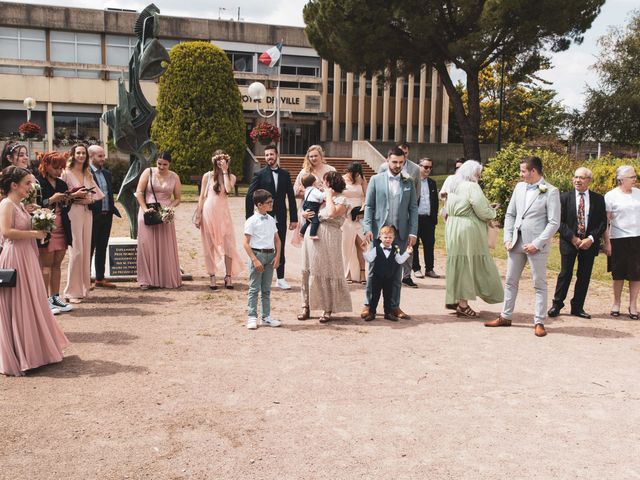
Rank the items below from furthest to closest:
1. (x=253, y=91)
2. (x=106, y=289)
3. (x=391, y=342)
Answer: (x=253, y=91) < (x=106, y=289) < (x=391, y=342)

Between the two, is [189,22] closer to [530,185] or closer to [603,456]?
[530,185]

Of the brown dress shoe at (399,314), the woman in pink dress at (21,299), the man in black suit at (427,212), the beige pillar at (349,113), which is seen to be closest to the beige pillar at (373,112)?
the beige pillar at (349,113)

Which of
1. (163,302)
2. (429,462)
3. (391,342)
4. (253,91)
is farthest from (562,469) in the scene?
(253,91)

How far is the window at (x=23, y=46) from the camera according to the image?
40.3 m

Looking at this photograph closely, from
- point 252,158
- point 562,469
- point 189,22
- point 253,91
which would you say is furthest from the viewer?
point 189,22

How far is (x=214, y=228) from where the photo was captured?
10.3 metres

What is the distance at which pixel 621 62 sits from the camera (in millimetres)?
40219

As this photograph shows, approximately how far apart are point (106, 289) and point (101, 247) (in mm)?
623

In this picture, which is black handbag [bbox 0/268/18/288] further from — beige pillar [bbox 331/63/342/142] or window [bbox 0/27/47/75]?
beige pillar [bbox 331/63/342/142]

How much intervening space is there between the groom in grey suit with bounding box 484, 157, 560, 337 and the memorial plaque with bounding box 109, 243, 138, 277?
5.64 m

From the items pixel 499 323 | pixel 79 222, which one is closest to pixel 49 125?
pixel 79 222

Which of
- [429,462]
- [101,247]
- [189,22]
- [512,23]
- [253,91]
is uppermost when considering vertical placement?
[189,22]

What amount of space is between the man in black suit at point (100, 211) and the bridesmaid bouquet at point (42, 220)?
3321mm

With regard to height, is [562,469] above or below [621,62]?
below
